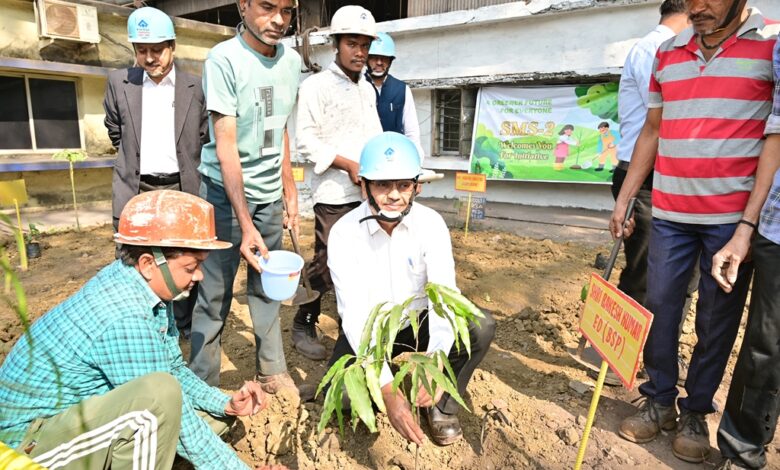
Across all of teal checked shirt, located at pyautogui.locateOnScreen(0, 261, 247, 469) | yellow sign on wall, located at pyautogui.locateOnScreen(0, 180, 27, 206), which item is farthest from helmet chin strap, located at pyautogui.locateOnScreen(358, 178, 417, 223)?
yellow sign on wall, located at pyautogui.locateOnScreen(0, 180, 27, 206)

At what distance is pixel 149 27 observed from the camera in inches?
115

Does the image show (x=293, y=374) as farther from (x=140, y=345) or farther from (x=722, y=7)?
(x=722, y=7)

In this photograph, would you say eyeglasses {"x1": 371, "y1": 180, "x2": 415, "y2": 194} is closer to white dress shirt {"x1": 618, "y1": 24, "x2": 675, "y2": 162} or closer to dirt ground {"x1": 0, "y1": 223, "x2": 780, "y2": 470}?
dirt ground {"x1": 0, "y1": 223, "x2": 780, "y2": 470}

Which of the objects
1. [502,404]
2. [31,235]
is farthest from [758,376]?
[31,235]

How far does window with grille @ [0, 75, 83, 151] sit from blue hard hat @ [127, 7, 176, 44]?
6.33 m

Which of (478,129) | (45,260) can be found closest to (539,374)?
(45,260)

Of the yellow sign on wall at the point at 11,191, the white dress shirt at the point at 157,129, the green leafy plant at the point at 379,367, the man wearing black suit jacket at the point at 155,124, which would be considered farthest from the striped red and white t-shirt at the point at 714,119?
the yellow sign on wall at the point at 11,191

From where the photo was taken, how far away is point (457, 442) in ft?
7.66

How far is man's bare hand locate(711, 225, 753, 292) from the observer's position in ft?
6.40

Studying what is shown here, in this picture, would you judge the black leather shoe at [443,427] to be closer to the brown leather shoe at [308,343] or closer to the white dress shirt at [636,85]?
the brown leather shoe at [308,343]

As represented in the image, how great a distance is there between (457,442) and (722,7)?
2126 mm

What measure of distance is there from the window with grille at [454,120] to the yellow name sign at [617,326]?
6.96m

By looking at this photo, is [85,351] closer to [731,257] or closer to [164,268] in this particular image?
[164,268]

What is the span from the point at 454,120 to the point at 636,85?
6347 millimetres
